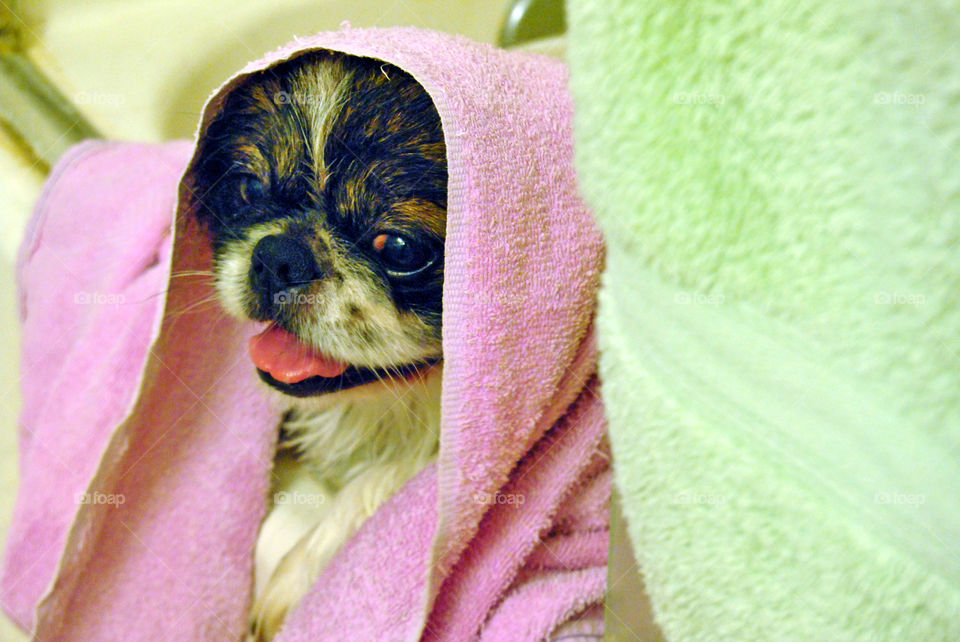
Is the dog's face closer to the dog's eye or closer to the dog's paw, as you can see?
the dog's eye

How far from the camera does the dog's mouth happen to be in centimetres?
72

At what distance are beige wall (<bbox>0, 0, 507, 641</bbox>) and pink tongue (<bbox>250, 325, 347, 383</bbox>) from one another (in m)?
0.36

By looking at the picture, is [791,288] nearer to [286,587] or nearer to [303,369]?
[303,369]

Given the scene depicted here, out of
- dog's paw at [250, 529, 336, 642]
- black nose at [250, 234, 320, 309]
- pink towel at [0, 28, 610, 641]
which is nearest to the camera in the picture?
pink towel at [0, 28, 610, 641]

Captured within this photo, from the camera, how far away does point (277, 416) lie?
906 millimetres

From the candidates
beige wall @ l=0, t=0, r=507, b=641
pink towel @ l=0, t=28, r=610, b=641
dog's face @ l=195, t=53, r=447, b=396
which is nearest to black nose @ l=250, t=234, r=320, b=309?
dog's face @ l=195, t=53, r=447, b=396

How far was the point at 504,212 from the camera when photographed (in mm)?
546

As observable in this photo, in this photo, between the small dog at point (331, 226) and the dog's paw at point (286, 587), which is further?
the dog's paw at point (286, 587)

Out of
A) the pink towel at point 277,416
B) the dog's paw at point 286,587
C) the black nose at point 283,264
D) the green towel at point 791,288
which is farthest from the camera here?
the dog's paw at point 286,587

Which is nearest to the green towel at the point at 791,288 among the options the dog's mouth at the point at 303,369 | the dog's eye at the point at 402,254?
the dog's eye at the point at 402,254

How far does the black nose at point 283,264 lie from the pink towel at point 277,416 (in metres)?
0.12

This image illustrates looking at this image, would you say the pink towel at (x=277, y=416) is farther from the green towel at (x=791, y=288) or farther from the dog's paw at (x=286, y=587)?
the green towel at (x=791, y=288)

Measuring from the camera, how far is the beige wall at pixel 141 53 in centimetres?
91

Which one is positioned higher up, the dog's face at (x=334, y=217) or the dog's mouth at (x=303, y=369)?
the dog's face at (x=334, y=217)
